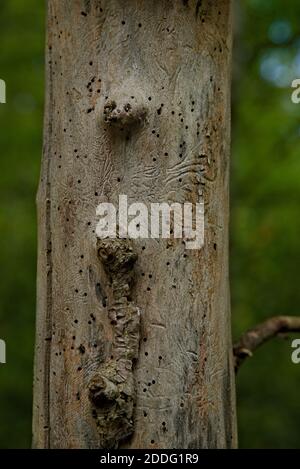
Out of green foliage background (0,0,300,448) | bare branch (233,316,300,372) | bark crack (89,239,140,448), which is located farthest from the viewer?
green foliage background (0,0,300,448)

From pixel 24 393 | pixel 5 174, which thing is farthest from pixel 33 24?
pixel 24 393

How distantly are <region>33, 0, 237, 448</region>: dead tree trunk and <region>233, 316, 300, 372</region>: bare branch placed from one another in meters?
0.43

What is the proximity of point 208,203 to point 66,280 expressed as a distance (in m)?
0.47

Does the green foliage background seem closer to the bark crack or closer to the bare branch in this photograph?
the bare branch

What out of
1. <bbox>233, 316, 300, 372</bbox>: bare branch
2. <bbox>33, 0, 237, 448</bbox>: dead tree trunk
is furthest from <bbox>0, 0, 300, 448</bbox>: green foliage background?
<bbox>33, 0, 237, 448</bbox>: dead tree trunk

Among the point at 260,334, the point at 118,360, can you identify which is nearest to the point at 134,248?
the point at 118,360

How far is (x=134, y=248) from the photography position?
2.69 m

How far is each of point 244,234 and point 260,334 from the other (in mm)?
6401

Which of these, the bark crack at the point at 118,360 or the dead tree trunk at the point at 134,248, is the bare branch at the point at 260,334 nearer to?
the dead tree trunk at the point at 134,248

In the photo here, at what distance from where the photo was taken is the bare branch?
327cm

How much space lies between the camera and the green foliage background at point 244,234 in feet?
29.3

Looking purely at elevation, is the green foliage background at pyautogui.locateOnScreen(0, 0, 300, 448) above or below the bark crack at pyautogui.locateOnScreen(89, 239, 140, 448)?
above

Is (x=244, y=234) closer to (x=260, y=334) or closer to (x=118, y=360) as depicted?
(x=260, y=334)

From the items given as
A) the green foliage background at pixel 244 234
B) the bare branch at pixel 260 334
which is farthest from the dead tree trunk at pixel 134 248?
the green foliage background at pixel 244 234
